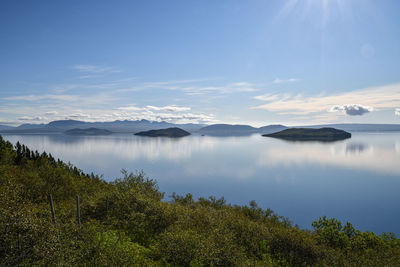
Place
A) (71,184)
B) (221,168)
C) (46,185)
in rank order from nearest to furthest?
1. (46,185)
2. (71,184)
3. (221,168)

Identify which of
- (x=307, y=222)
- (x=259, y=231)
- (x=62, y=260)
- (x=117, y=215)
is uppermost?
(x=62, y=260)

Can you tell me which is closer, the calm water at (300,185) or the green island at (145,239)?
the green island at (145,239)

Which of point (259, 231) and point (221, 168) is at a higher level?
point (259, 231)

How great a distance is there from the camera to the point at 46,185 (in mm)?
44250

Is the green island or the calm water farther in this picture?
the calm water

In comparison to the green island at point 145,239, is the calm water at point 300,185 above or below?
below

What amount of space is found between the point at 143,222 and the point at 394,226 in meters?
71.9

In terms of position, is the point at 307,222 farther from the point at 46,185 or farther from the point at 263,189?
the point at 46,185

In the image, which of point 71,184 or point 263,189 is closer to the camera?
point 71,184

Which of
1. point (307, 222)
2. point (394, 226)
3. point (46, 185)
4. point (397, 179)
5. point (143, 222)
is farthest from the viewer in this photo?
point (397, 179)

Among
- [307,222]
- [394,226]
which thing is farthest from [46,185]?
[394,226]

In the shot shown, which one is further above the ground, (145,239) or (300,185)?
(145,239)

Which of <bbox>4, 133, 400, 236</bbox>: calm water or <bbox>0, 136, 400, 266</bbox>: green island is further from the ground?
<bbox>0, 136, 400, 266</bbox>: green island

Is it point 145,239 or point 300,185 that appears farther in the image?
point 300,185
